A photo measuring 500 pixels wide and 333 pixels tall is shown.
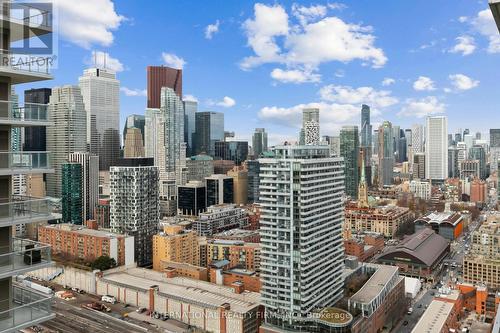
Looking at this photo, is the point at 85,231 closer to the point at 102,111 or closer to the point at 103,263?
the point at 103,263

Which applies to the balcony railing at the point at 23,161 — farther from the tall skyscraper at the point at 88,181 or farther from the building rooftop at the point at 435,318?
the tall skyscraper at the point at 88,181

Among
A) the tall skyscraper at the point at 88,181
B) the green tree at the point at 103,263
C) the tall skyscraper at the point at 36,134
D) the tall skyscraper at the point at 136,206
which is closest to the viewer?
the green tree at the point at 103,263

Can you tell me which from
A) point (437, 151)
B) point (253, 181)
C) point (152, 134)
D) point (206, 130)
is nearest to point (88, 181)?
point (253, 181)

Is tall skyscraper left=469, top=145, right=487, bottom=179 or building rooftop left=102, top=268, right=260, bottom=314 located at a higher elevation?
tall skyscraper left=469, top=145, right=487, bottom=179

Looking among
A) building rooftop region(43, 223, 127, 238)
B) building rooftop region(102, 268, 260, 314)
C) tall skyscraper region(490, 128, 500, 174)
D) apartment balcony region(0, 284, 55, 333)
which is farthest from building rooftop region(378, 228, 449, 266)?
tall skyscraper region(490, 128, 500, 174)

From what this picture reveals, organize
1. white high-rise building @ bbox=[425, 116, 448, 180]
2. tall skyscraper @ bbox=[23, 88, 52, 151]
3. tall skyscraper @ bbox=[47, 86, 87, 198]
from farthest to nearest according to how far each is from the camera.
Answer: white high-rise building @ bbox=[425, 116, 448, 180], tall skyscraper @ bbox=[47, 86, 87, 198], tall skyscraper @ bbox=[23, 88, 52, 151]

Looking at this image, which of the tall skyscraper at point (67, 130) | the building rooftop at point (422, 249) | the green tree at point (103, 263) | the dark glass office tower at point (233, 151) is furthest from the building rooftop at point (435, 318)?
the dark glass office tower at point (233, 151)

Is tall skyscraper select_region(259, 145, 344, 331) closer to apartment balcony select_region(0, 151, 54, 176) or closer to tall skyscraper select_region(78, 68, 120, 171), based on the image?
apartment balcony select_region(0, 151, 54, 176)
